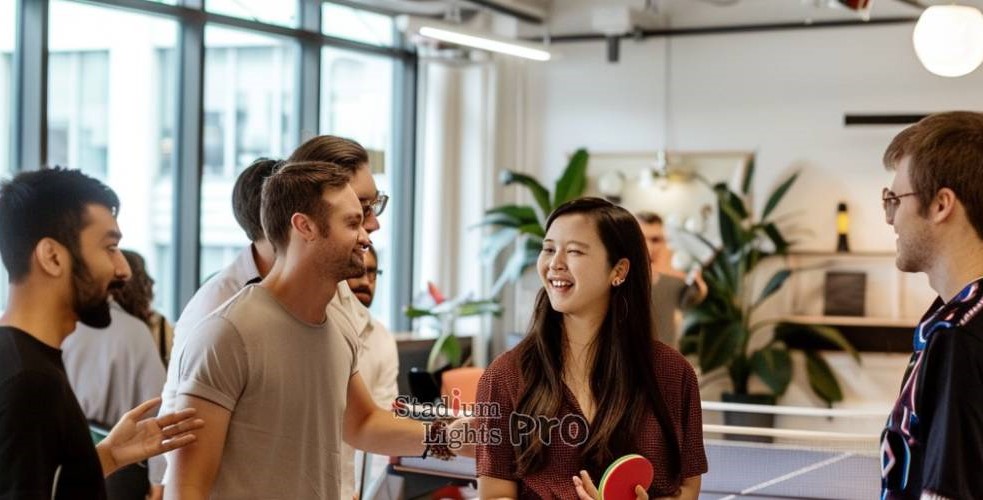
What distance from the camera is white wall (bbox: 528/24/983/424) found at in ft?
27.1

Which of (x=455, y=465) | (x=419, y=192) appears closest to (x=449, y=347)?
(x=419, y=192)

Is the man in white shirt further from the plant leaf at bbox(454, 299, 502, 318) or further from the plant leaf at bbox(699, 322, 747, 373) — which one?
the plant leaf at bbox(699, 322, 747, 373)

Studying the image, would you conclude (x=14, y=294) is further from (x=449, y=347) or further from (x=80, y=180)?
(x=449, y=347)

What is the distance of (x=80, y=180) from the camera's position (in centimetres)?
232

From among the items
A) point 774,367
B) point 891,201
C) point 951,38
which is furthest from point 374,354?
point 774,367

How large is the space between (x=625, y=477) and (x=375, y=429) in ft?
2.45

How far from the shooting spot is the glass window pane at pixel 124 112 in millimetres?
6480

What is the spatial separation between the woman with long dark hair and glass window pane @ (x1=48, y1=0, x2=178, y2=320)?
4.34 m

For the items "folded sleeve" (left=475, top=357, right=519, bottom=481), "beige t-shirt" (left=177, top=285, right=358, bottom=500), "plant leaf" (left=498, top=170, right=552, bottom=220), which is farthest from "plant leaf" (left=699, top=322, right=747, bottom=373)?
"beige t-shirt" (left=177, top=285, right=358, bottom=500)

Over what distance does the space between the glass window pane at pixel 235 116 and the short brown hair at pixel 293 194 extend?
188 inches

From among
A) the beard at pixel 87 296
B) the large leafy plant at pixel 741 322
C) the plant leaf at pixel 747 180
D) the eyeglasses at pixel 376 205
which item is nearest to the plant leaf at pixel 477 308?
the large leafy plant at pixel 741 322

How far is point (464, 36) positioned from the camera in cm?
741

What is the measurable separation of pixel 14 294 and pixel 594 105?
728cm

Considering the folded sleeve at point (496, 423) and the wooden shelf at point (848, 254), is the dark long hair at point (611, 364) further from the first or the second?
the wooden shelf at point (848, 254)
